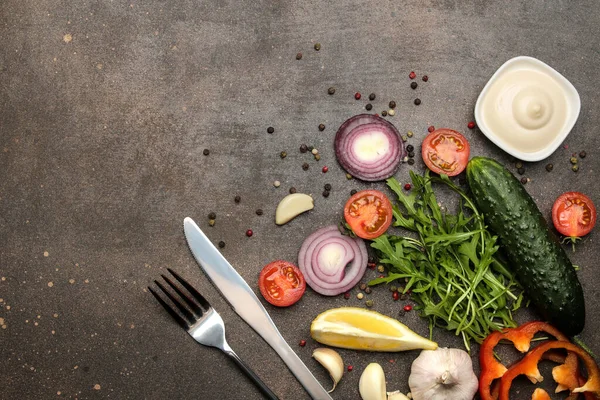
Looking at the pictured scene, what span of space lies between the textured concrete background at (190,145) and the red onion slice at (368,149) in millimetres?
55

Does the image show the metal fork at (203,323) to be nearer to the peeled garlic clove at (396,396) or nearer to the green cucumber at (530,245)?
the peeled garlic clove at (396,396)

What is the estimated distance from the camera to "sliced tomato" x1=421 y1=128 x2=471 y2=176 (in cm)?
216

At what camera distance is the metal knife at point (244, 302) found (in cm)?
211

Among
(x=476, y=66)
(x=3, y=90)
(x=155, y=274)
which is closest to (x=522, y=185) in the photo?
(x=476, y=66)

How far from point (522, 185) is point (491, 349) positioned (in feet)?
1.97

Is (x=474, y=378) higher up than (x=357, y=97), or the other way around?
(x=357, y=97)

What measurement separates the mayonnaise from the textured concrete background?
0.30 ft

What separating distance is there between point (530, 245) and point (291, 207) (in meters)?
0.84

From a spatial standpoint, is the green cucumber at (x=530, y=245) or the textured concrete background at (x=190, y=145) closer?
the green cucumber at (x=530, y=245)

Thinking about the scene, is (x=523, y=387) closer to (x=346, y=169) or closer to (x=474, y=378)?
(x=474, y=378)

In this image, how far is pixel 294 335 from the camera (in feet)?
7.13

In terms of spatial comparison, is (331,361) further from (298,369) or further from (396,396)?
(396,396)

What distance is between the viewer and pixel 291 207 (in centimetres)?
217

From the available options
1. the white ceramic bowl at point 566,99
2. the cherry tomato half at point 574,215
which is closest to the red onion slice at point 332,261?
Result: the white ceramic bowl at point 566,99
